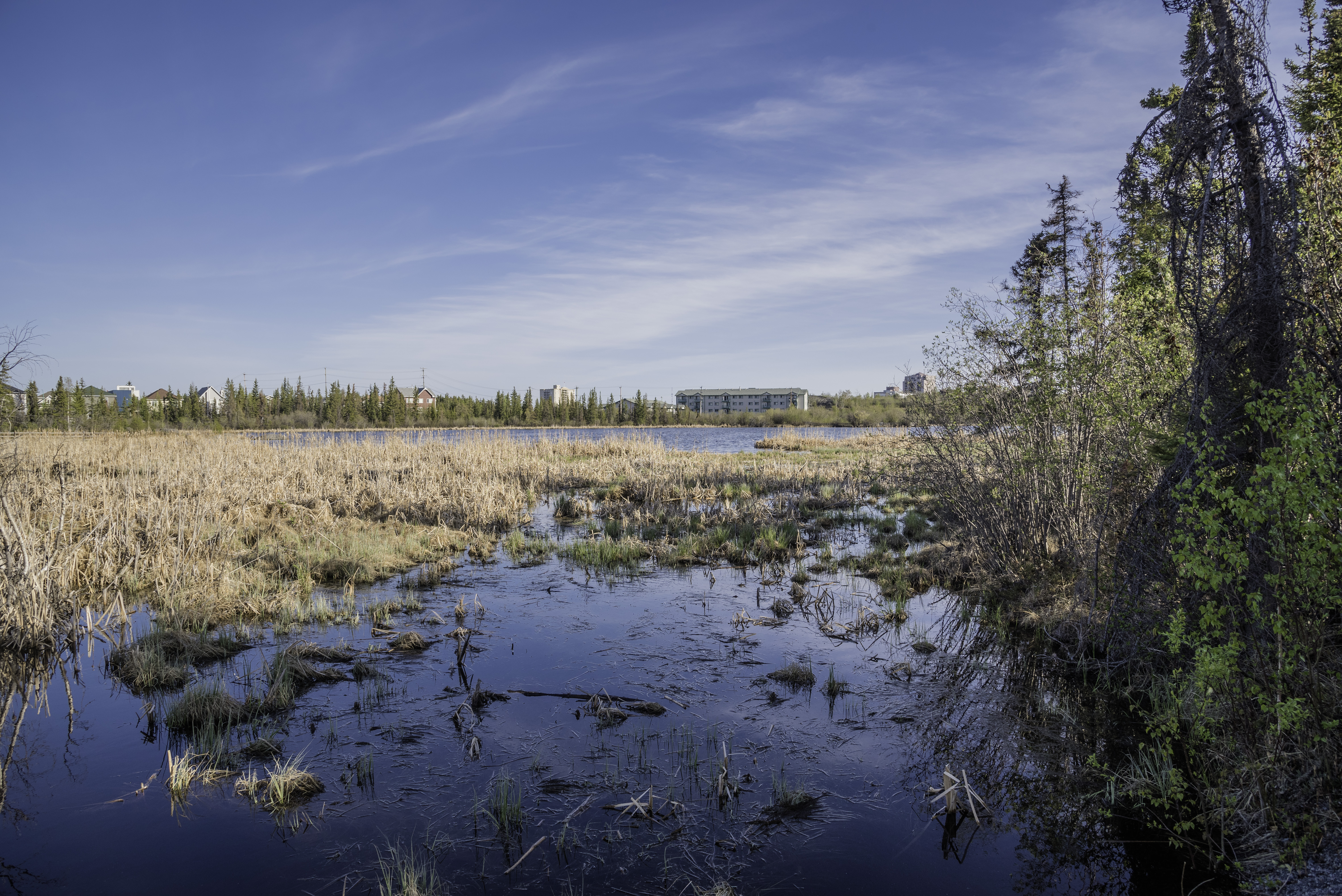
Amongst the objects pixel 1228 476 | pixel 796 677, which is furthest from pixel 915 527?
pixel 1228 476

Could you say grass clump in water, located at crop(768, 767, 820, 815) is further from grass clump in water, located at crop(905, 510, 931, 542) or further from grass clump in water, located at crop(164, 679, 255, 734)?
grass clump in water, located at crop(905, 510, 931, 542)

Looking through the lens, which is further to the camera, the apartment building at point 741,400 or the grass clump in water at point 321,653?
the apartment building at point 741,400

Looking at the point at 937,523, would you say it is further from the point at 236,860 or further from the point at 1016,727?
the point at 236,860

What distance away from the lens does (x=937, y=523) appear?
1944 cm

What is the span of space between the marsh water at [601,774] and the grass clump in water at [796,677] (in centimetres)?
16

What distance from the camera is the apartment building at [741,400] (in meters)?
172

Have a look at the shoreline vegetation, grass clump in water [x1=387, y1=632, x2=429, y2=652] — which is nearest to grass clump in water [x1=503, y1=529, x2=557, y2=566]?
grass clump in water [x1=387, y1=632, x2=429, y2=652]

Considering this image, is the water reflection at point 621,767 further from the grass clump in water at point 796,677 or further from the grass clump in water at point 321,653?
the grass clump in water at point 321,653

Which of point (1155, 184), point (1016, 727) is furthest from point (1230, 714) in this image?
point (1155, 184)

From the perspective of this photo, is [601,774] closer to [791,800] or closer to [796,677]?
[791,800]

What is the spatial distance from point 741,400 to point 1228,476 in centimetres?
17628

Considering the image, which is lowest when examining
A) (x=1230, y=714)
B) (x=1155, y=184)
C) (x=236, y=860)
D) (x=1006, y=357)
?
(x=236, y=860)

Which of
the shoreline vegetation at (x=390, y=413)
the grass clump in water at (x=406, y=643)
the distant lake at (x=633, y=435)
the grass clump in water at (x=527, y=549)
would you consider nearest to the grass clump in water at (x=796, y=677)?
the grass clump in water at (x=406, y=643)

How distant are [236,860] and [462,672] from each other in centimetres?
389
